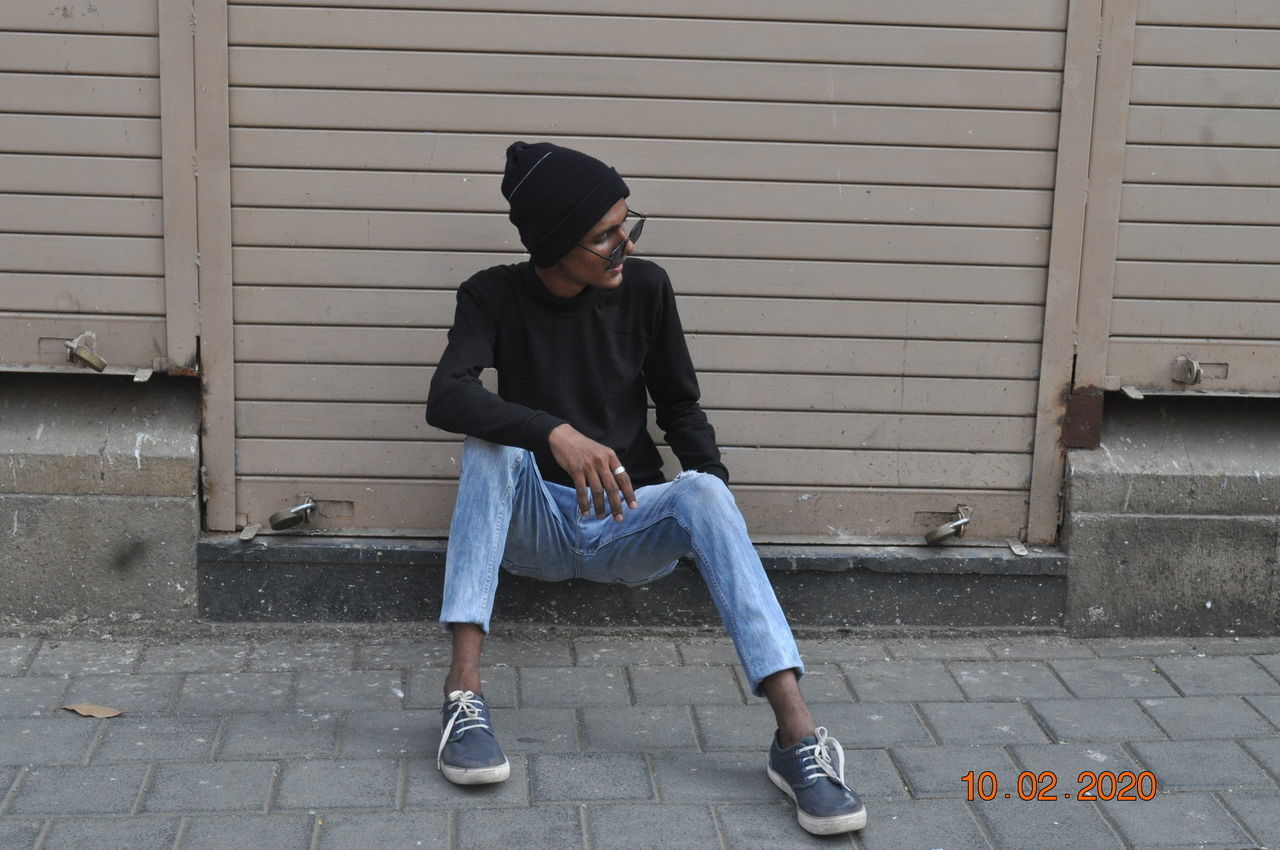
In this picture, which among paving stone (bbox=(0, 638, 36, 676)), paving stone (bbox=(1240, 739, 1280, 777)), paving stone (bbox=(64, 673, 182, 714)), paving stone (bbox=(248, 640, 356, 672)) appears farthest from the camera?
paving stone (bbox=(248, 640, 356, 672))

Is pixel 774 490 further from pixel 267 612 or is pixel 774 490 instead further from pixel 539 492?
pixel 267 612

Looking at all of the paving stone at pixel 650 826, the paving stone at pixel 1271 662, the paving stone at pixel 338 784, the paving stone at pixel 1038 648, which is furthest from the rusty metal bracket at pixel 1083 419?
the paving stone at pixel 338 784

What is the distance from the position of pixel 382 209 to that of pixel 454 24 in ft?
1.96

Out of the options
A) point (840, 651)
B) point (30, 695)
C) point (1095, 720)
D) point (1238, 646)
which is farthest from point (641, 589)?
point (1238, 646)

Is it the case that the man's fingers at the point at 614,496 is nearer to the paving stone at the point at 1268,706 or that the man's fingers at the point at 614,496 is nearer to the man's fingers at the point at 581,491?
the man's fingers at the point at 581,491

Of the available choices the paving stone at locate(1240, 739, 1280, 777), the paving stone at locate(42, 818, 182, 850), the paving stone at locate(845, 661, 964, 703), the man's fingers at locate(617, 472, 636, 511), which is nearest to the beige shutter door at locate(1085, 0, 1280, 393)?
the paving stone at locate(845, 661, 964, 703)

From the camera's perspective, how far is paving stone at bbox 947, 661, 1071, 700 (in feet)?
13.0

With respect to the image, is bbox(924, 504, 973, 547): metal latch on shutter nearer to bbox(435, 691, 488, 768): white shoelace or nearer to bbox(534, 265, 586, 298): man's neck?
bbox(435, 691, 488, 768): white shoelace

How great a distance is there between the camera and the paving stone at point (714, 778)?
3.28 m

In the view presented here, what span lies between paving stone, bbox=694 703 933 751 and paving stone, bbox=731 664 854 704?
0.05 metres

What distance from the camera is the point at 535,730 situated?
11.9ft

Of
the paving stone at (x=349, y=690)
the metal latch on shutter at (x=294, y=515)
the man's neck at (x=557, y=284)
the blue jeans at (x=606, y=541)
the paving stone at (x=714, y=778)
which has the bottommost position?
the paving stone at (x=349, y=690)

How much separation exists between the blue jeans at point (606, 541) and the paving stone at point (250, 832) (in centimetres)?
62

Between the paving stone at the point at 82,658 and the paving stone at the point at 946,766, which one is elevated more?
the paving stone at the point at 946,766
